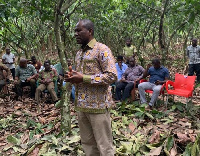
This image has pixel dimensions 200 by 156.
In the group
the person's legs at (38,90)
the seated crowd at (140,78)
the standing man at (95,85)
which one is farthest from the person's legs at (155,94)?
the standing man at (95,85)

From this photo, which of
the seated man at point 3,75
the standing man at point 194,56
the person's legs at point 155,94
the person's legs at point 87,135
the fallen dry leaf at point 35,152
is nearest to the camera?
the person's legs at point 87,135

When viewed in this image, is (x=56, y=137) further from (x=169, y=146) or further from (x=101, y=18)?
(x=101, y=18)

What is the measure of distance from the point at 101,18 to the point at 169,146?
795cm

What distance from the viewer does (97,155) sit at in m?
2.72

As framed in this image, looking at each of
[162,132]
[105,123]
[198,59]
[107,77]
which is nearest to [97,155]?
[105,123]

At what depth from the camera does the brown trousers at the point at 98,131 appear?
240 cm

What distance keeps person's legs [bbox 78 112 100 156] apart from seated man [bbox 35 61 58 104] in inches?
155

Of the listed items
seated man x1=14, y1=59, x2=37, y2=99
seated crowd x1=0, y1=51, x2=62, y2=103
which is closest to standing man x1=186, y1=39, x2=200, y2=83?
seated crowd x1=0, y1=51, x2=62, y2=103

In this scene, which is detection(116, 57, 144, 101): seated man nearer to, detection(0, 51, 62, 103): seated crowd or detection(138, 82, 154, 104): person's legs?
detection(138, 82, 154, 104): person's legs

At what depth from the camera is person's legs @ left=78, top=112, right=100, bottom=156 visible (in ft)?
8.51

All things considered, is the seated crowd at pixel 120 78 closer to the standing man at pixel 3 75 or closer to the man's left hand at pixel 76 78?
the standing man at pixel 3 75

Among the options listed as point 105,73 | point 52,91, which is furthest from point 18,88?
point 105,73

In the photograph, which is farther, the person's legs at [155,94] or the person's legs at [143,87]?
the person's legs at [143,87]

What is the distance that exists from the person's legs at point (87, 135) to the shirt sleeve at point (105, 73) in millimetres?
463
